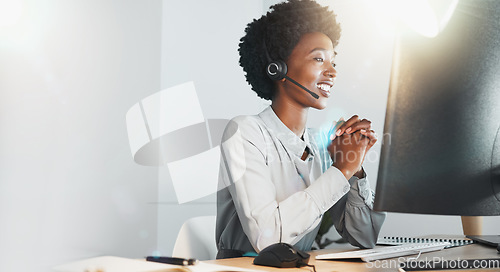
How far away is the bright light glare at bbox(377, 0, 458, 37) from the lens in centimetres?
57

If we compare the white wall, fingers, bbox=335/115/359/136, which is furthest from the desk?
the white wall

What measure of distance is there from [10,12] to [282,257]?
114cm

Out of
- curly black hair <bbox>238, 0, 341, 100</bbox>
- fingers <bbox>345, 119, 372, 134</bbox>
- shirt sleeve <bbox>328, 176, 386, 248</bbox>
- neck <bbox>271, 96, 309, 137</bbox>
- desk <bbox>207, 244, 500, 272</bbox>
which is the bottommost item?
desk <bbox>207, 244, 500, 272</bbox>

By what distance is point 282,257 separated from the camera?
0.77 meters

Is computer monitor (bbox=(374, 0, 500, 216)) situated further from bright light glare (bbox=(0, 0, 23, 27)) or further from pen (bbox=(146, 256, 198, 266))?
bright light glare (bbox=(0, 0, 23, 27))

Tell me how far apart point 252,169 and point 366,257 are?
15.1 inches

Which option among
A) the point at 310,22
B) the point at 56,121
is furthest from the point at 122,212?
the point at 310,22

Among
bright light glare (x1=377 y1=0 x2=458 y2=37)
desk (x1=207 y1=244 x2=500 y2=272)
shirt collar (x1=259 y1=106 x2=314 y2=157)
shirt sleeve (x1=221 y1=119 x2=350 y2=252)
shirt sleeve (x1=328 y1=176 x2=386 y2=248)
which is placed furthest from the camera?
shirt collar (x1=259 y1=106 x2=314 y2=157)

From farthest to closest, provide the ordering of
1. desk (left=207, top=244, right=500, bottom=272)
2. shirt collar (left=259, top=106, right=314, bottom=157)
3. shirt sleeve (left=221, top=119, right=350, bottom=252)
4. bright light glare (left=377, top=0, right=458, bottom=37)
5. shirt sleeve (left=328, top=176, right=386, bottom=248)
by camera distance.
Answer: shirt collar (left=259, top=106, right=314, bottom=157), shirt sleeve (left=328, top=176, right=386, bottom=248), shirt sleeve (left=221, top=119, right=350, bottom=252), desk (left=207, top=244, right=500, bottom=272), bright light glare (left=377, top=0, right=458, bottom=37)

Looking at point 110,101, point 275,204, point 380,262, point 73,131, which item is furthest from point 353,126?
point 110,101

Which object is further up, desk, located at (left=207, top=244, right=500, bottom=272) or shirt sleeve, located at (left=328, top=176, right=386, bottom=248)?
shirt sleeve, located at (left=328, top=176, right=386, bottom=248)

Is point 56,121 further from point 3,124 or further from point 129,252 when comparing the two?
point 129,252

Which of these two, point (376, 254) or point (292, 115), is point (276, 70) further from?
point (376, 254)

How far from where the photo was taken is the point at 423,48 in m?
0.58
